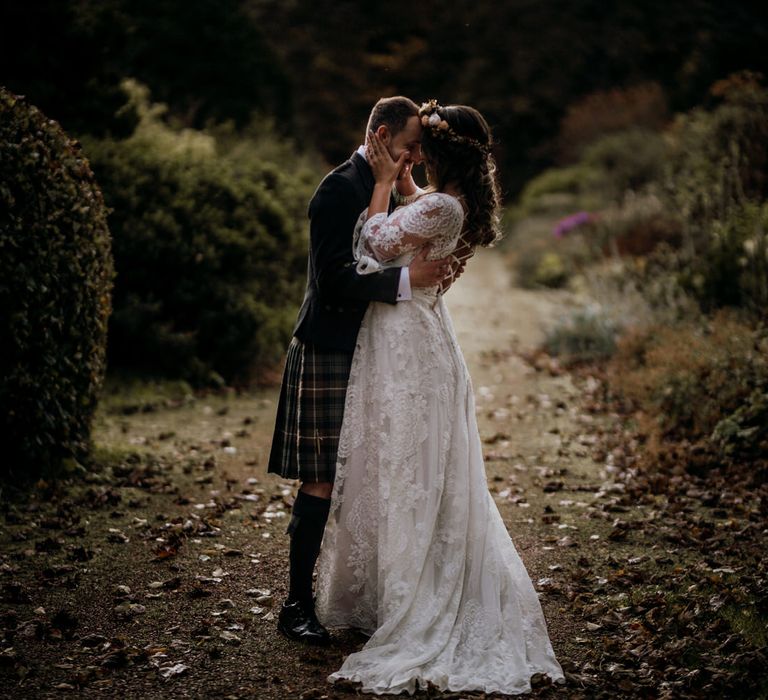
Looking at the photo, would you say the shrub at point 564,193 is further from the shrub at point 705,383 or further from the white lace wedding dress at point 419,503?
the white lace wedding dress at point 419,503

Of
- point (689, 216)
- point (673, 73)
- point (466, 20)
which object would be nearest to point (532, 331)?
point (689, 216)

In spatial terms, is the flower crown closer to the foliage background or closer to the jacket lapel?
the jacket lapel

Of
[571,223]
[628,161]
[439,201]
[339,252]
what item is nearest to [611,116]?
[628,161]

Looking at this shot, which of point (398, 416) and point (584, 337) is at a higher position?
point (584, 337)

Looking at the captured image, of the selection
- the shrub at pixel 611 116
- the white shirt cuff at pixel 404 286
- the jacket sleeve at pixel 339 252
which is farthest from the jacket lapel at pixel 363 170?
the shrub at pixel 611 116

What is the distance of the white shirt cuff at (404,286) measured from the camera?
3611mm

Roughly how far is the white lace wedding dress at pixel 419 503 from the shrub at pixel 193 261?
5.07 metres

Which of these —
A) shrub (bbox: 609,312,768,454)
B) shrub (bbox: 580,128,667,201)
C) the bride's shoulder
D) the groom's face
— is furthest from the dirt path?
shrub (bbox: 580,128,667,201)

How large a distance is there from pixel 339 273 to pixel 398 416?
64cm

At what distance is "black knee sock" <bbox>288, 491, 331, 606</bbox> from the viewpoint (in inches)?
146

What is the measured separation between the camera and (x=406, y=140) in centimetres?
366

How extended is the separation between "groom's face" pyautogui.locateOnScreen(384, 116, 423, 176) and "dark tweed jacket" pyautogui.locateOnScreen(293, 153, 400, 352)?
141 millimetres

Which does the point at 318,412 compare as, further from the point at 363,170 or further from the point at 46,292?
the point at 46,292

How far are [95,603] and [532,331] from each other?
8947 millimetres
